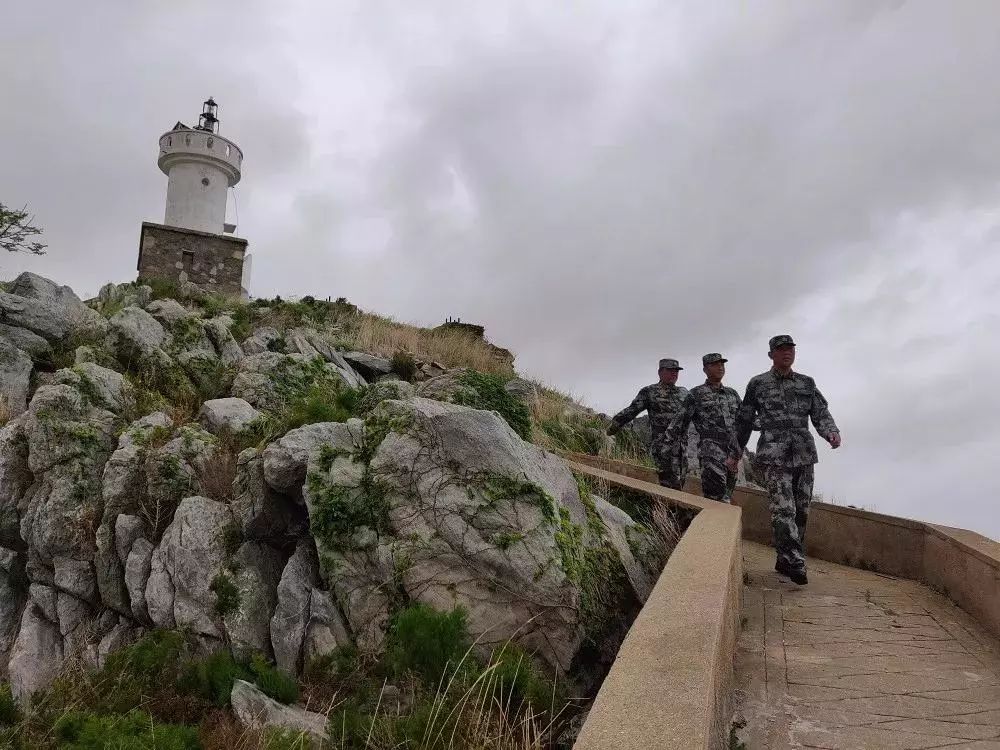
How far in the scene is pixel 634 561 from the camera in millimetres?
5141

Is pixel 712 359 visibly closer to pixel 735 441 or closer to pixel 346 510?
pixel 735 441

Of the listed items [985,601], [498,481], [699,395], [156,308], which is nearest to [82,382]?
[156,308]

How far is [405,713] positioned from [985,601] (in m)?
3.99

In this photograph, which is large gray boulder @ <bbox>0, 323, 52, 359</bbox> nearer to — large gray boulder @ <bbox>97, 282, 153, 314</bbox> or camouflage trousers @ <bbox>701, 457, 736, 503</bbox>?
large gray boulder @ <bbox>97, 282, 153, 314</bbox>

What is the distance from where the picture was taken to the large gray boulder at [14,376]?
9646 millimetres

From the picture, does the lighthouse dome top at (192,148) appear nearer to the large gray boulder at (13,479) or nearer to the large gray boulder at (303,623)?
the large gray boulder at (13,479)

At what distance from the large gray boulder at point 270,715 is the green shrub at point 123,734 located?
0.88ft

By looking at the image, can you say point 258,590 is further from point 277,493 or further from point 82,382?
point 82,382

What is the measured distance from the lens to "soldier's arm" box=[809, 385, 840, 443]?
250 inches

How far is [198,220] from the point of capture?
1190 inches

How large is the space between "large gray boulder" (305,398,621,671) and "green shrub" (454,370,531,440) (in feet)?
4.78

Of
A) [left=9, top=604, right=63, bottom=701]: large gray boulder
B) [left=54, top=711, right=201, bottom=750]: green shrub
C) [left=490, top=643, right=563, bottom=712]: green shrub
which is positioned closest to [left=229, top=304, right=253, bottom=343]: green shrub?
[left=9, top=604, right=63, bottom=701]: large gray boulder

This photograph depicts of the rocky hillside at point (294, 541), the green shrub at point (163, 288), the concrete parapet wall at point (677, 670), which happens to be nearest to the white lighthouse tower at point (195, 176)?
the green shrub at point (163, 288)

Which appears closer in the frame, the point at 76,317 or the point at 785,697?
the point at 785,697
